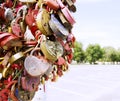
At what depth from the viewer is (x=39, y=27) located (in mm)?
835

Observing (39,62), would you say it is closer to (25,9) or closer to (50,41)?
(50,41)

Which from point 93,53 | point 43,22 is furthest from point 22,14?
point 93,53

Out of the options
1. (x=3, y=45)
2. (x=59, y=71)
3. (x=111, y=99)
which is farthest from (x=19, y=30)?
(x=111, y=99)

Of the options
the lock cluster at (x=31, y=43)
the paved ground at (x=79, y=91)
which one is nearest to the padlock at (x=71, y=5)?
the lock cluster at (x=31, y=43)

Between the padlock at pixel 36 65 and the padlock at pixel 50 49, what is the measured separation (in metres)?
0.02

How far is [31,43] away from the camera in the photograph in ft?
2.95

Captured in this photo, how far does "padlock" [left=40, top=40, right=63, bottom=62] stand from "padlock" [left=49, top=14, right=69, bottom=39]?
3cm

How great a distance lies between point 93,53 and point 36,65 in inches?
1885

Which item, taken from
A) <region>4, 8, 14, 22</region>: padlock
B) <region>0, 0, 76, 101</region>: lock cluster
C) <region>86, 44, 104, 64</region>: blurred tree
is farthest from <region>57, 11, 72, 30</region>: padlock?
<region>86, 44, 104, 64</region>: blurred tree

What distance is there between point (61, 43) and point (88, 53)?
158 ft

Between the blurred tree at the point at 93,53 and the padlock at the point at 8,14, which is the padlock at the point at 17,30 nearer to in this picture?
the padlock at the point at 8,14

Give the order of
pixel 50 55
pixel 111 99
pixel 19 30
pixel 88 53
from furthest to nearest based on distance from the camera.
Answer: pixel 88 53
pixel 111 99
pixel 19 30
pixel 50 55

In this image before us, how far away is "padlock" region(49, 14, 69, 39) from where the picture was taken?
81cm

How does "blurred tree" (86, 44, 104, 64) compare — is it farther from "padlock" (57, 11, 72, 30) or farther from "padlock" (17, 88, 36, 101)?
"padlock" (57, 11, 72, 30)
